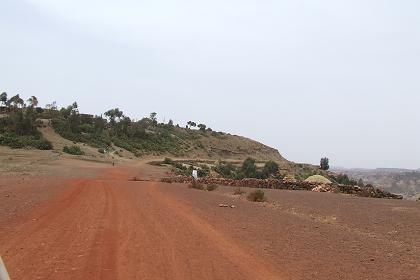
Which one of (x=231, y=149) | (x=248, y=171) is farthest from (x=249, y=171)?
(x=231, y=149)

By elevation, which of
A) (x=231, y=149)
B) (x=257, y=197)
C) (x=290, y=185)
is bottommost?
(x=257, y=197)

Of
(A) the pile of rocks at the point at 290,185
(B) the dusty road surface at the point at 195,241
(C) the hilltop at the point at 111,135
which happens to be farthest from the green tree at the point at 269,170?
(B) the dusty road surface at the point at 195,241

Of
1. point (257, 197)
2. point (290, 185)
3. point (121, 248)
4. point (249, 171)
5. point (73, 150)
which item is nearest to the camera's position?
point (121, 248)

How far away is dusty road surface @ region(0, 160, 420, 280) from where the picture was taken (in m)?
8.70

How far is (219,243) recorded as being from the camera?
37.2 feet

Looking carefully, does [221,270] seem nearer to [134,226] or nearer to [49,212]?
[134,226]

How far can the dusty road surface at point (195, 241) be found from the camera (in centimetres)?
870

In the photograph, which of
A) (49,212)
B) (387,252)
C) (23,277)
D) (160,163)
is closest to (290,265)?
(387,252)

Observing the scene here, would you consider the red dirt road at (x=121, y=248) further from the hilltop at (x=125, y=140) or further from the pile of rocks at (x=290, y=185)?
the hilltop at (x=125, y=140)

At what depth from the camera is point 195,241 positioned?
1137 cm

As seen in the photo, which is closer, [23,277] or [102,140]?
[23,277]

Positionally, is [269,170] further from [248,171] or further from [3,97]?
[3,97]

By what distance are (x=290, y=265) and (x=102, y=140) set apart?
228ft

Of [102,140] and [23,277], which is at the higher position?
[102,140]
